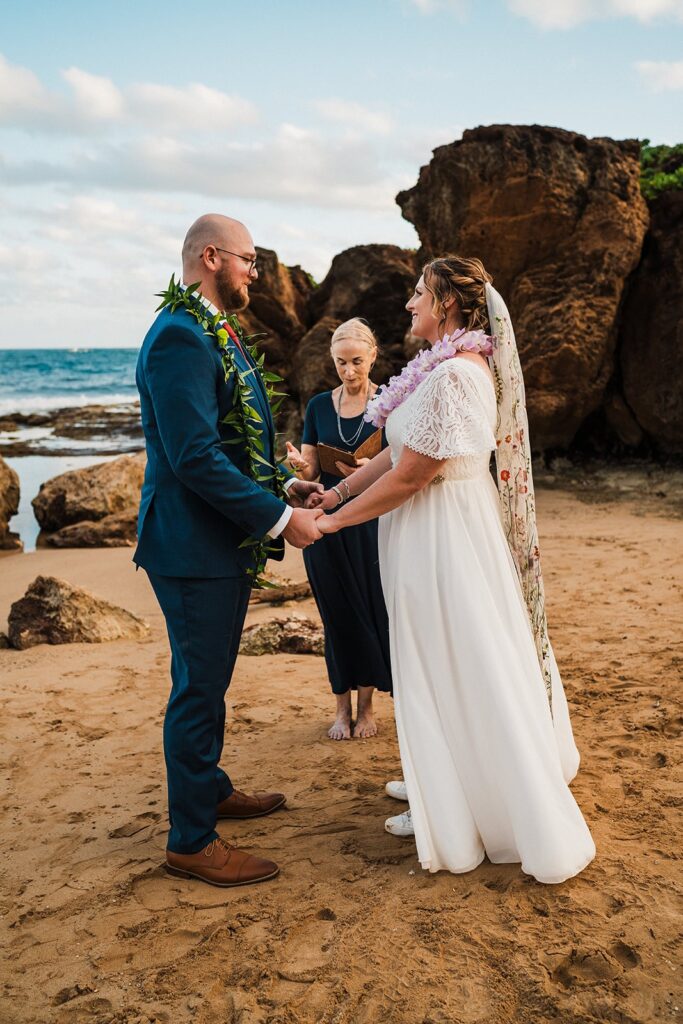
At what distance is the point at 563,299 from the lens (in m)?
10.9

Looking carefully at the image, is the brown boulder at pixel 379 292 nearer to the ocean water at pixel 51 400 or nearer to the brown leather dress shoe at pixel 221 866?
the ocean water at pixel 51 400

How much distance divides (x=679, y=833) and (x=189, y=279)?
9.42ft

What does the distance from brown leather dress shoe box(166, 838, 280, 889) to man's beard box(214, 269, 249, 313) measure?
2112mm

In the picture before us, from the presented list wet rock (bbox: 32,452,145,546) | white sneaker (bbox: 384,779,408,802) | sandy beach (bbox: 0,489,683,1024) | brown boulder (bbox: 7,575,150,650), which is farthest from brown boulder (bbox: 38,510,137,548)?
white sneaker (bbox: 384,779,408,802)

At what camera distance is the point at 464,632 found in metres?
3.11

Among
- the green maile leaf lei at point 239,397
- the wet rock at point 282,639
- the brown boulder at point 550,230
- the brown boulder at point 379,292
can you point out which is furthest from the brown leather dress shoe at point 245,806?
the brown boulder at point 379,292

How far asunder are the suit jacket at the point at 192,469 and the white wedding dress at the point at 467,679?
621mm

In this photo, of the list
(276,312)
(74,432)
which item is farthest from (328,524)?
(74,432)

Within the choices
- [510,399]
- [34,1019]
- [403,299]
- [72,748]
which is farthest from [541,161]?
[34,1019]

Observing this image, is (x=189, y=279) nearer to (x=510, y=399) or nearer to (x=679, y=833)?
(x=510, y=399)

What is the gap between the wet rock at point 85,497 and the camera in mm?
11234

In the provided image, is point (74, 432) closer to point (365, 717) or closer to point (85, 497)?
point (85, 497)

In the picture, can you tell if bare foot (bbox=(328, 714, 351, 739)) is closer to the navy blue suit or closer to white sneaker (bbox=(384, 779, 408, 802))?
white sneaker (bbox=(384, 779, 408, 802))

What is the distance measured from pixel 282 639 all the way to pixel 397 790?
2.58 m
